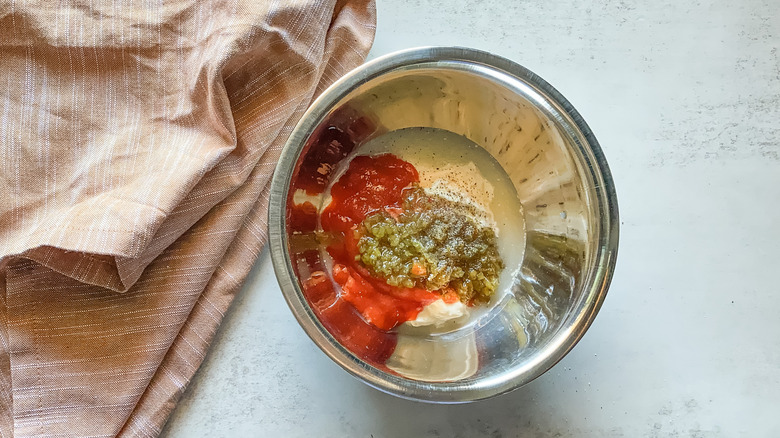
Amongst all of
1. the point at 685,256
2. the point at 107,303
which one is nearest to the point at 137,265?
the point at 107,303

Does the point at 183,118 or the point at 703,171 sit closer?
the point at 183,118

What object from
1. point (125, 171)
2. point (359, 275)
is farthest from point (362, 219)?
point (125, 171)

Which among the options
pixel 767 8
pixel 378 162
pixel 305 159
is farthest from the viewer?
pixel 767 8

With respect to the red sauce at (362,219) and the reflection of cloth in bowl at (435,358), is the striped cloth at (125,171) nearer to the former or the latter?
the red sauce at (362,219)

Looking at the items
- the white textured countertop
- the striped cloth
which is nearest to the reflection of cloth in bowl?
the white textured countertop

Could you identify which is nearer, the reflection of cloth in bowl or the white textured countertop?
the reflection of cloth in bowl

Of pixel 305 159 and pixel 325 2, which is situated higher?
pixel 325 2

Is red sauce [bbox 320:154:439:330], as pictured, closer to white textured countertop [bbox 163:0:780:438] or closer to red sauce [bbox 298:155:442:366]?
red sauce [bbox 298:155:442:366]

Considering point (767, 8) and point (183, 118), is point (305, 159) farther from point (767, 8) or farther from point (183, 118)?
point (767, 8)
